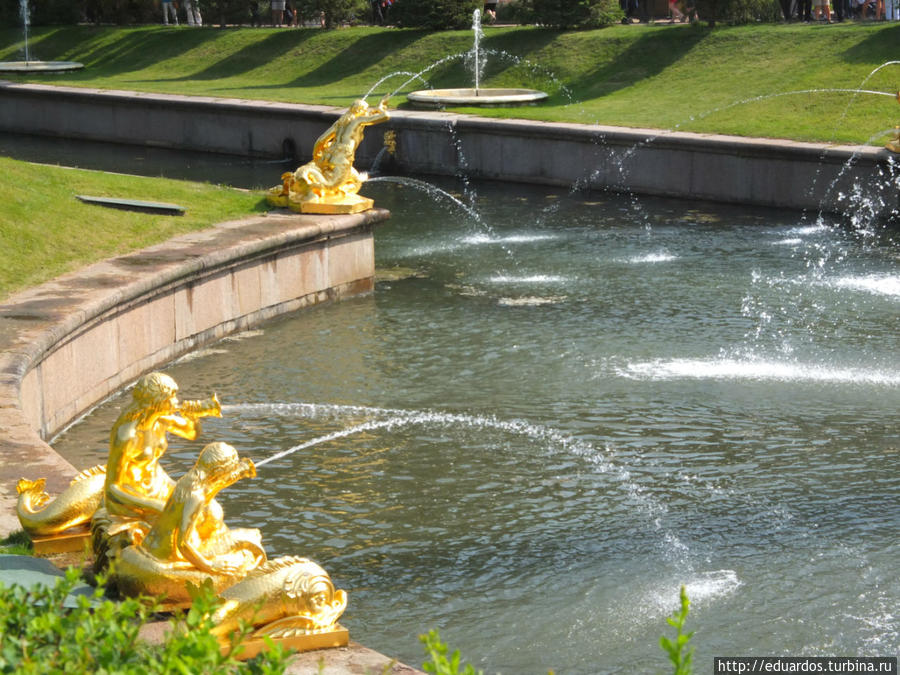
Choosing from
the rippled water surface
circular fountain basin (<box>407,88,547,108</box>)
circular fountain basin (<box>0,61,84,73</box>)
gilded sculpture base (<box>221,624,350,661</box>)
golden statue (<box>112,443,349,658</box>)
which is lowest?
the rippled water surface

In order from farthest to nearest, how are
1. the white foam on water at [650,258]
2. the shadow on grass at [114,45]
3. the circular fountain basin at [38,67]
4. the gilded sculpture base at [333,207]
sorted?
the shadow on grass at [114,45] → the circular fountain basin at [38,67] → the white foam on water at [650,258] → the gilded sculpture base at [333,207]

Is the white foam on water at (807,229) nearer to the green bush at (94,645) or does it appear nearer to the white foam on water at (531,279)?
the white foam on water at (531,279)

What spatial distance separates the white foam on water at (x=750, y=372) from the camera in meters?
9.88

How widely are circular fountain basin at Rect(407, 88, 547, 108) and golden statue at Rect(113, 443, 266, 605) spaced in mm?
18441

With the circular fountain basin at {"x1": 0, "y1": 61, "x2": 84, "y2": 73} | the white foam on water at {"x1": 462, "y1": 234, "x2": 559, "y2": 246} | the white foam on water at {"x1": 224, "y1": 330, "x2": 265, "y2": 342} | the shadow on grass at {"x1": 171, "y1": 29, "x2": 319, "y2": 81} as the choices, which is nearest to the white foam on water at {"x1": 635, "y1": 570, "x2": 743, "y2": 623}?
the white foam on water at {"x1": 224, "y1": 330, "x2": 265, "y2": 342}

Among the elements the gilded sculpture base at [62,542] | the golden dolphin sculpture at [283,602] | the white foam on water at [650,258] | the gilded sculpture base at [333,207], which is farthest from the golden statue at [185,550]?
the white foam on water at [650,258]

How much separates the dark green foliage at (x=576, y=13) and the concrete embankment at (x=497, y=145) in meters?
7.37

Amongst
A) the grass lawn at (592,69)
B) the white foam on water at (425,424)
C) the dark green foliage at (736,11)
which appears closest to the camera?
the white foam on water at (425,424)

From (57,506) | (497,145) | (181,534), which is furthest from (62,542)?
(497,145)

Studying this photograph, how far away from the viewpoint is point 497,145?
20594mm

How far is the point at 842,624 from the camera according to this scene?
19.6ft

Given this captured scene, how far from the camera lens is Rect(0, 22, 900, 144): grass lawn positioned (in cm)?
2080

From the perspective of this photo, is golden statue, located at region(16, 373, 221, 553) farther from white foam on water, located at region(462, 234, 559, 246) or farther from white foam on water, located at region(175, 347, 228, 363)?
white foam on water, located at region(462, 234, 559, 246)

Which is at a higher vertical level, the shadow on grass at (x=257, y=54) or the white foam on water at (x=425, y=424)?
the shadow on grass at (x=257, y=54)
